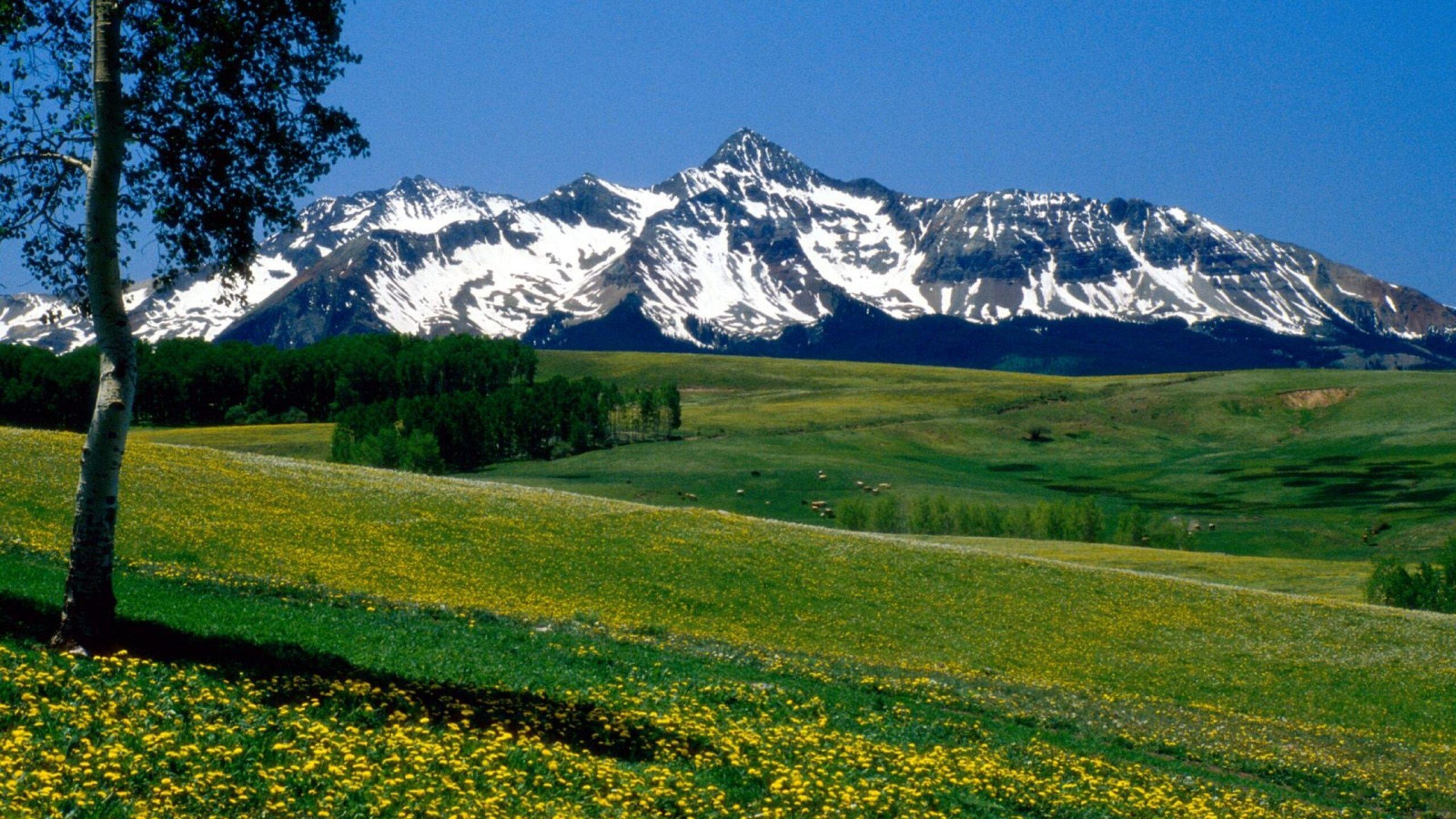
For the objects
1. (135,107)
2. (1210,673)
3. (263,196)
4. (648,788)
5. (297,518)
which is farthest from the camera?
(297,518)

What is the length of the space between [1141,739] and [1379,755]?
319 inches

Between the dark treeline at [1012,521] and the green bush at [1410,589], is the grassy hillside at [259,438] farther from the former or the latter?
the green bush at [1410,589]

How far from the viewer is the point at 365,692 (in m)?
18.7

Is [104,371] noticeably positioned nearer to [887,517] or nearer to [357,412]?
[887,517]

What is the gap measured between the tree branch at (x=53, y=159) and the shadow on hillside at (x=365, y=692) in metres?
7.95

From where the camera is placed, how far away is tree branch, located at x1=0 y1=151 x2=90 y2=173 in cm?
2003

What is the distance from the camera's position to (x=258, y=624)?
24.1 meters

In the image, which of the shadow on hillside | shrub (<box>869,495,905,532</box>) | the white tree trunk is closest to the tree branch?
the white tree trunk

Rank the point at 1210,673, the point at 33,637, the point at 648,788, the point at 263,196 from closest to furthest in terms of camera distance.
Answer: the point at 648,788 → the point at 33,637 → the point at 263,196 → the point at 1210,673

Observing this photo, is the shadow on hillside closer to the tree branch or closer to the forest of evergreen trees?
the tree branch

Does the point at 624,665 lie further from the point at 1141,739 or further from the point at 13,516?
the point at 13,516

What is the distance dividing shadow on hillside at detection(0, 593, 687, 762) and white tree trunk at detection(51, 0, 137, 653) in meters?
1.00

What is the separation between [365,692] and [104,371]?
6961mm

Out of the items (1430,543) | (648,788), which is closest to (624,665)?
(648,788)
